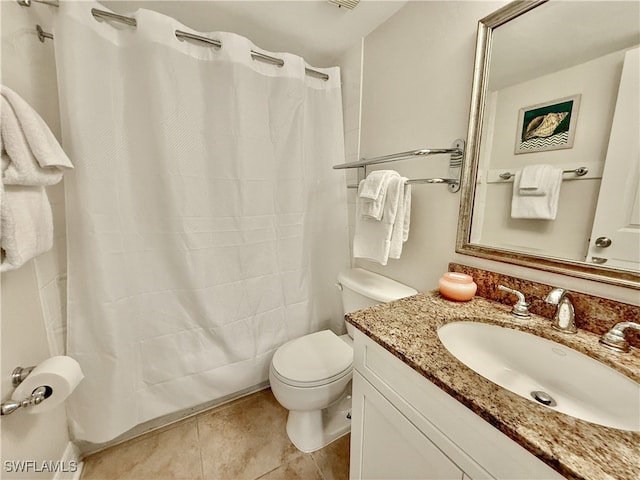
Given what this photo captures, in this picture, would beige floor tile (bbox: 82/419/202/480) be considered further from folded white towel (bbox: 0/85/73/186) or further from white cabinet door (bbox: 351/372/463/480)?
folded white towel (bbox: 0/85/73/186)

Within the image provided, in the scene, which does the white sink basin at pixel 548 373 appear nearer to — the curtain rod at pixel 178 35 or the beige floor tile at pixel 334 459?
the beige floor tile at pixel 334 459

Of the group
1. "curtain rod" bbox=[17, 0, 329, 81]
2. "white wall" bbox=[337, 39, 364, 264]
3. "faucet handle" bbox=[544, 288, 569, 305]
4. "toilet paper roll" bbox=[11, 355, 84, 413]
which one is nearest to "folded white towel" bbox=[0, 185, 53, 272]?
"toilet paper roll" bbox=[11, 355, 84, 413]

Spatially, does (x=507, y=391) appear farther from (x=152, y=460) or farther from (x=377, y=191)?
(x=152, y=460)

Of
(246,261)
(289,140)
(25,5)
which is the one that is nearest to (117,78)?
(25,5)

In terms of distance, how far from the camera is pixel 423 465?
1.98 feet

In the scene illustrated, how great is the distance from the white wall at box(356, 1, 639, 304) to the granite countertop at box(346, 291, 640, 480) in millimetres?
200

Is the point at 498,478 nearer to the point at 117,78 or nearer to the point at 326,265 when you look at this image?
the point at 326,265

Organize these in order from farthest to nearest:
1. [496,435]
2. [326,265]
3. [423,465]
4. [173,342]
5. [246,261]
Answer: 1. [326,265]
2. [246,261]
3. [173,342]
4. [423,465]
5. [496,435]

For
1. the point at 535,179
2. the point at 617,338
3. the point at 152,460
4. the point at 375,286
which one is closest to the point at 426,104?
the point at 535,179

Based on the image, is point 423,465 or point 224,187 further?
point 224,187

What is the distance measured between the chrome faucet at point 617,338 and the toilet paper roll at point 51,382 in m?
1.59

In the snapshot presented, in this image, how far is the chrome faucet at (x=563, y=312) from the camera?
2.28 ft

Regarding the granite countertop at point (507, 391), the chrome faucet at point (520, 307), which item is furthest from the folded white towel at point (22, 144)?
the chrome faucet at point (520, 307)

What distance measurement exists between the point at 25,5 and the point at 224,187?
0.85m
